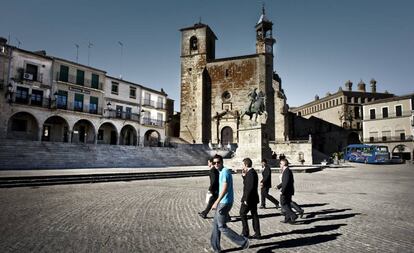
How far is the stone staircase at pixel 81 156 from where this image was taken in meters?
17.5

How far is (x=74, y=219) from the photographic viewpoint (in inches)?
218

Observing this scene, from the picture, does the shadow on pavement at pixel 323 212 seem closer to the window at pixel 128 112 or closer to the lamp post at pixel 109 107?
the lamp post at pixel 109 107

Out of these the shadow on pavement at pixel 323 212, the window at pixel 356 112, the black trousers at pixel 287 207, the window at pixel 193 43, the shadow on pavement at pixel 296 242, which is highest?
the window at pixel 193 43

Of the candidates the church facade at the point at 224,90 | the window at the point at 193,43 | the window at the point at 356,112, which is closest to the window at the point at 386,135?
the window at the point at 356,112

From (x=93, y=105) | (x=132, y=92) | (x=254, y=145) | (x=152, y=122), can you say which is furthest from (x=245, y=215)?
(x=152, y=122)

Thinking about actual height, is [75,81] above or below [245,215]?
above

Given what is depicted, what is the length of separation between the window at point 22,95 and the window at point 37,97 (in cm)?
54

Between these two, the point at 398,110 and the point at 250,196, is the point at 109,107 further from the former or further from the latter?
the point at 398,110

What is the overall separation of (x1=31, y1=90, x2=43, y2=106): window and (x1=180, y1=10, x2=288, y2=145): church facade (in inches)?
786

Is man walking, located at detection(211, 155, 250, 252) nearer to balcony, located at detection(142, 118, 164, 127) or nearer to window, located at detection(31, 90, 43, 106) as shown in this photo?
window, located at detection(31, 90, 43, 106)

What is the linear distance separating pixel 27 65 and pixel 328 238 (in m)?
28.9

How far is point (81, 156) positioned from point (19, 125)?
885cm

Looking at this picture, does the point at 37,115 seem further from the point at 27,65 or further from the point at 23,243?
the point at 23,243

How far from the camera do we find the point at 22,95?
79.2ft
